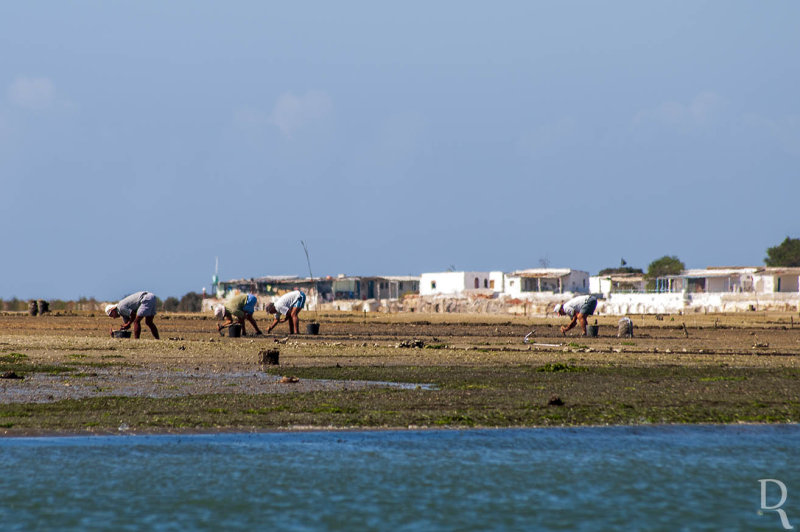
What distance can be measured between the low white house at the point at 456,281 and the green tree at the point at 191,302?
95.2ft

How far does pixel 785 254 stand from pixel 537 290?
161 ft

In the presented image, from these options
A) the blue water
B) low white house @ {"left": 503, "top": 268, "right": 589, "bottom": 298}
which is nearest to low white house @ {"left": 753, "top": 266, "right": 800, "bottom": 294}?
low white house @ {"left": 503, "top": 268, "right": 589, "bottom": 298}

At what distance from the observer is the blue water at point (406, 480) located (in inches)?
336

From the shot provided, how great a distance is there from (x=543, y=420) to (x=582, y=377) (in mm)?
5798

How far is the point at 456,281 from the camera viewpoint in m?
121

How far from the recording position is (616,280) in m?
132

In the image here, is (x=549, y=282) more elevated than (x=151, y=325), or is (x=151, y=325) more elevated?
(x=549, y=282)

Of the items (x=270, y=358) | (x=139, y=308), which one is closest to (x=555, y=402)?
(x=270, y=358)

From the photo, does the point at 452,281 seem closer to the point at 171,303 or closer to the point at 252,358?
the point at 171,303

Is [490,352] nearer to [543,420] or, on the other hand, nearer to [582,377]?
[582,377]

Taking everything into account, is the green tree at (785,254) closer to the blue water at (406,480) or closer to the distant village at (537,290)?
the distant village at (537,290)

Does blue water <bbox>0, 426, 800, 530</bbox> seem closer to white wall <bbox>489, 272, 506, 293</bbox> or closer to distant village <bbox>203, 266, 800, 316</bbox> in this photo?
distant village <bbox>203, 266, 800, 316</bbox>

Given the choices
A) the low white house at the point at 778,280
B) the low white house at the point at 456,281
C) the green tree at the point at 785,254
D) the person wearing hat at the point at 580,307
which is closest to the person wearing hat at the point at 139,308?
the person wearing hat at the point at 580,307

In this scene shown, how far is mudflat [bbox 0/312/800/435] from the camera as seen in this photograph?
44.5 ft
